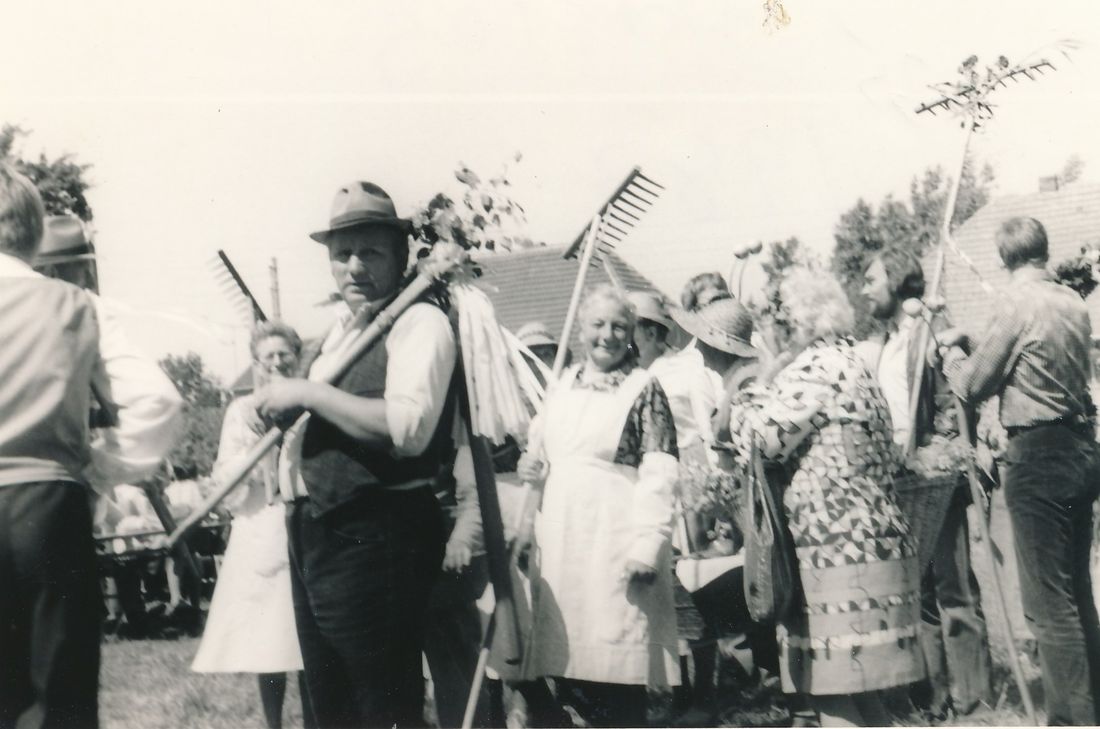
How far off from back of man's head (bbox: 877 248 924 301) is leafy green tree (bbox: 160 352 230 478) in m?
2.77

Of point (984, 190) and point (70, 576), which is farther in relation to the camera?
point (984, 190)

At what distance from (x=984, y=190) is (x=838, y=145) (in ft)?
2.81

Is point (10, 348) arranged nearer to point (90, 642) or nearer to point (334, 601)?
point (90, 642)

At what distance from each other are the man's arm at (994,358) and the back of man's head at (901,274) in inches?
17.2

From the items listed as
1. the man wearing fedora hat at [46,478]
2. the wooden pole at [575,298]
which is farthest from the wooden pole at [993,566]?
the man wearing fedora hat at [46,478]

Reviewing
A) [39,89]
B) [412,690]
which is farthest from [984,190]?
[39,89]

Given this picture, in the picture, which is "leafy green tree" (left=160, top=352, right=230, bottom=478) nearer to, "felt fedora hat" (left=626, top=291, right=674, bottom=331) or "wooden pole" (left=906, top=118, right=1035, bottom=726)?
"felt fedora hat" (left=626, top=291, right=674, bottom=331)

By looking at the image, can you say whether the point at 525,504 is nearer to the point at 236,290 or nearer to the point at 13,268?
the point at 236,290

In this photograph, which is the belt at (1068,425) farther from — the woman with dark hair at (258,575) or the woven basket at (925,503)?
the woman with dark hair at (258,575)

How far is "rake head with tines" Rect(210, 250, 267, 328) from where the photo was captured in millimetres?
4473

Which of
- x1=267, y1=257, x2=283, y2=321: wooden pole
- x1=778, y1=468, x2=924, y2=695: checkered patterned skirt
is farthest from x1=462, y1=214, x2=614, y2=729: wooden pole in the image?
x1=267, y1=257, x2=283, y2=321: wooden pole

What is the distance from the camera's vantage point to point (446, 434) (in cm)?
374

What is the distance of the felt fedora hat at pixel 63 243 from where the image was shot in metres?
3.83

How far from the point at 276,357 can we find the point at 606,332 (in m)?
1.25
